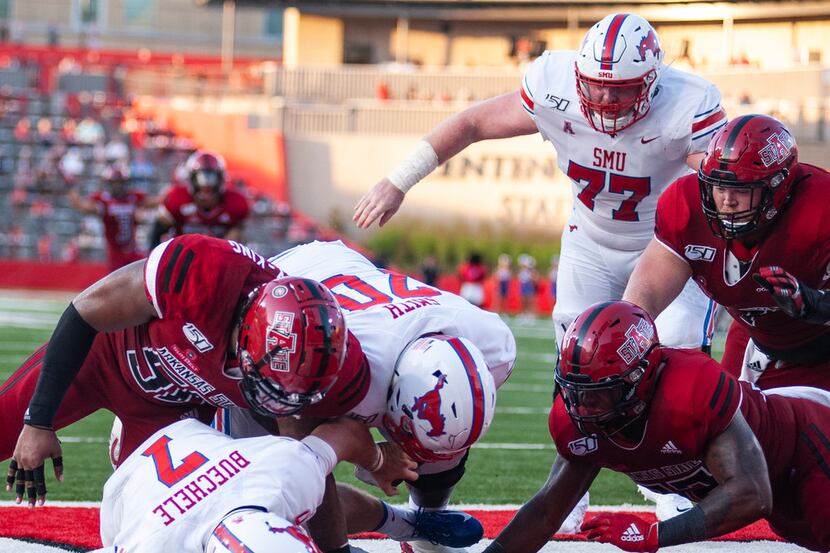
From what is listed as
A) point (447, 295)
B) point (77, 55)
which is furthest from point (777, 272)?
point (77, 55)

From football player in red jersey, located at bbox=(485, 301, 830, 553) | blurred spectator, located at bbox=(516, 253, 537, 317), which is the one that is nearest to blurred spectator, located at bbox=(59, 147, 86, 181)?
blurred spectator, located at bbox=(516, 253, 537, 317)

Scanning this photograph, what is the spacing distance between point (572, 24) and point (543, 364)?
837 inches

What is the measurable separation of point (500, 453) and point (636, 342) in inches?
137

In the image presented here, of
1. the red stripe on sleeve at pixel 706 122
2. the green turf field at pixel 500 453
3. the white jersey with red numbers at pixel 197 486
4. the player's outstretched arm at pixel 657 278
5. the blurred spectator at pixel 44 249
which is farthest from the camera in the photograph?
the blurred spectator at pixel 44 249

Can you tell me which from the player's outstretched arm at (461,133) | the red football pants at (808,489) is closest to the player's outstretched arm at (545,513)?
the red football pants at (808,489)

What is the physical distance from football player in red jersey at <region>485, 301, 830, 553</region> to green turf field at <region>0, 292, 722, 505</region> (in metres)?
1.59

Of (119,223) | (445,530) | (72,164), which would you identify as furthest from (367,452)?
(72,164)

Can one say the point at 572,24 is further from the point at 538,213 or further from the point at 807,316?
the point at 807,316

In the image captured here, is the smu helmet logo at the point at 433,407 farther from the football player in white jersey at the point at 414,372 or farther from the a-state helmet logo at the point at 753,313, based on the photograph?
the a-state helmet logo at the point at 753,313

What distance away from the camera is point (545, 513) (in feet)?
13.4

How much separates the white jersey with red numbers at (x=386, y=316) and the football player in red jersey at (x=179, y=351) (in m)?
0.16

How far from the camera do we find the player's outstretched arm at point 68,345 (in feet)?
13.0

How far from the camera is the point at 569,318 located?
560cm

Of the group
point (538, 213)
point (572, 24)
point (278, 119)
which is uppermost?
point (572, 24)
